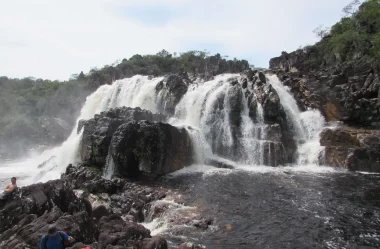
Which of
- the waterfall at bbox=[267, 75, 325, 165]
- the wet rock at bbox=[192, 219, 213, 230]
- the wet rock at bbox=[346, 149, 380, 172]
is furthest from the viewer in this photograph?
the waterfall at bbox=[267, 75, 325, 165]

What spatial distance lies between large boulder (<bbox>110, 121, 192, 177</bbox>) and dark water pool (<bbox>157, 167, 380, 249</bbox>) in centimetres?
194

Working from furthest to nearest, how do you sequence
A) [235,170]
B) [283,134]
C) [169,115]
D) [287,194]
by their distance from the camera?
[169,115]
[283,134]
[235,170]
[287,194]

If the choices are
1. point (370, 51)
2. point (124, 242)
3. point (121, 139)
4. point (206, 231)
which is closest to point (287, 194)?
point (206, 231)

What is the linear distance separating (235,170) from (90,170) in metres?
10.5

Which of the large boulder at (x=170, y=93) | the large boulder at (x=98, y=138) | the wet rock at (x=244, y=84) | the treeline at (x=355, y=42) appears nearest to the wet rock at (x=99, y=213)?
the large boulder at (x=98, y=138)

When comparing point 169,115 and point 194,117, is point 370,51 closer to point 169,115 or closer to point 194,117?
point 194,117

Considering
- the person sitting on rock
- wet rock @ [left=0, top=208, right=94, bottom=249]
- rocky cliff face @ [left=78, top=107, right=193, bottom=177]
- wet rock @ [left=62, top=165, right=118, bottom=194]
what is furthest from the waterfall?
the person sitting on rock

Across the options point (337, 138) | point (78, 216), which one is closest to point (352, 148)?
point (337, 138)

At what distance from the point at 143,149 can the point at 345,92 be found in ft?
64.7

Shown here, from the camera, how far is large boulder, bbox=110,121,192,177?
66.2ft

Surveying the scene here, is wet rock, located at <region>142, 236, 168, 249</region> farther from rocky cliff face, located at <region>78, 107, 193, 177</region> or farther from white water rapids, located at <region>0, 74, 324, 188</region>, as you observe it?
white water rapids, located at <region>0, 74, 324, 188</region>

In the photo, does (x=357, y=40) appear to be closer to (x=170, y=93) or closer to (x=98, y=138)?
(x=170, y=93)

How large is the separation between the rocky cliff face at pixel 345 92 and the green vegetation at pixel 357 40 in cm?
522

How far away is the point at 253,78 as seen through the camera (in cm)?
3000
